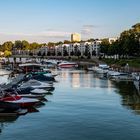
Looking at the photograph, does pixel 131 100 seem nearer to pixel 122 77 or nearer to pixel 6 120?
pixel 6 120

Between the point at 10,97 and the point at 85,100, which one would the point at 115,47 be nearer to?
the point at 85,100

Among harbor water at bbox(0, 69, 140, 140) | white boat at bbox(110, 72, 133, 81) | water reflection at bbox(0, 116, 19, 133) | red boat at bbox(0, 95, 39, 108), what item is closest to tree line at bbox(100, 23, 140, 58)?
white boat at bbox(110, 72, 133, 81)

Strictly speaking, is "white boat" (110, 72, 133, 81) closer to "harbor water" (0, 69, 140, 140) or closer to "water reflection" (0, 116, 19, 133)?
"harbor water" (0, 69, 140, 140)

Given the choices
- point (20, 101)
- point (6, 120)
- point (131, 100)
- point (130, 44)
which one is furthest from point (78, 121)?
point (130, 44)

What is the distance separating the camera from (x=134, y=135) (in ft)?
103

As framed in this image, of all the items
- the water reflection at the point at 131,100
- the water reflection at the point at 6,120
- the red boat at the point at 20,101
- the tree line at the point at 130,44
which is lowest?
the water reflection at the point at 131,100

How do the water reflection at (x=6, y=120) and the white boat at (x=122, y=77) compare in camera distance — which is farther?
the white boat at (x=122, y=77)

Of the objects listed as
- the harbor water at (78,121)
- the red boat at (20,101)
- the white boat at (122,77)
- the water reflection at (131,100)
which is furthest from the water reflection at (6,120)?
the white boat at (122,77)

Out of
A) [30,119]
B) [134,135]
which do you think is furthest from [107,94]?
Answer: [134,135]

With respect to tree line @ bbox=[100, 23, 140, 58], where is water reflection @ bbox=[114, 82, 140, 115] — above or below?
below

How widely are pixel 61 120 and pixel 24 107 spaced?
21.9 feet

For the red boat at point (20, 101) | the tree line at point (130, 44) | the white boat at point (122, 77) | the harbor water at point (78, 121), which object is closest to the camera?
the harbor water at point (78, 121)

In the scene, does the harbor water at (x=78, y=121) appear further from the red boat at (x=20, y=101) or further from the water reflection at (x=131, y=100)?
the red boat at (x=20, y=101)

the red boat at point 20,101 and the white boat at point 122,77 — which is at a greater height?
the red boat at point 20,101
